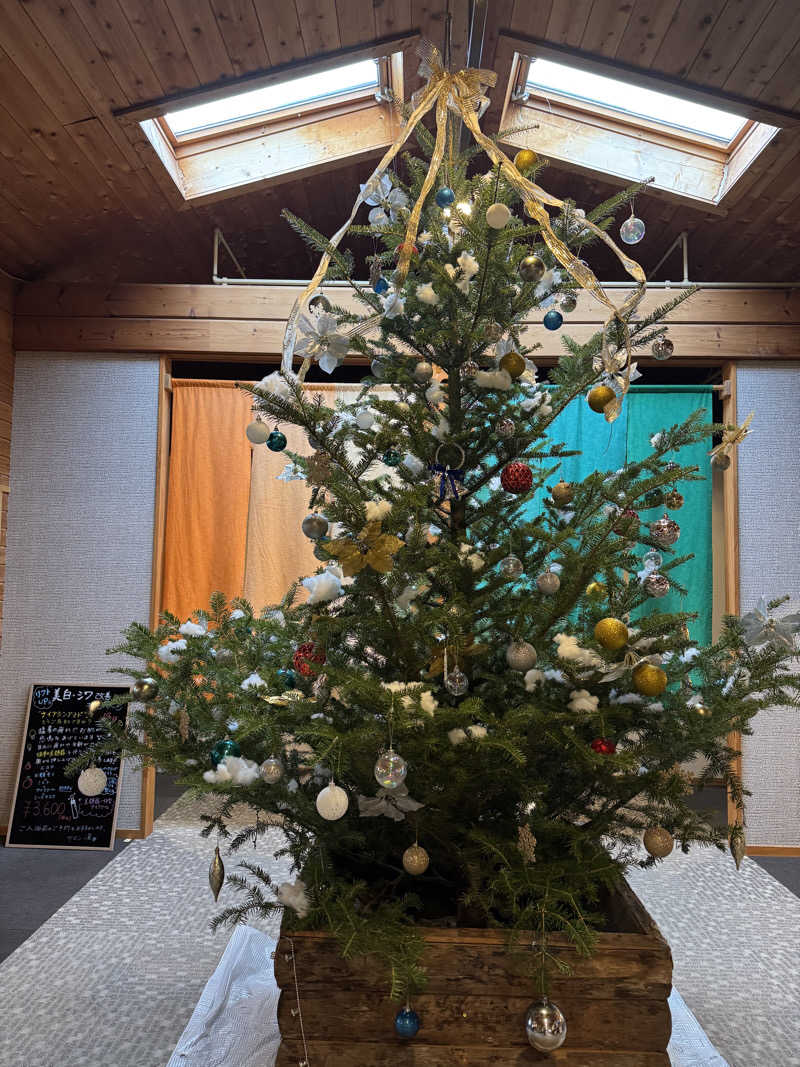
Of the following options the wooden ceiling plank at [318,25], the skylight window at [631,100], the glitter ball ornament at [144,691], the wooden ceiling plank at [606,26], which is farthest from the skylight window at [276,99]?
the glitter ball ornament at [144,691]

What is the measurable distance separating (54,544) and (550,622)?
2694 millimetres

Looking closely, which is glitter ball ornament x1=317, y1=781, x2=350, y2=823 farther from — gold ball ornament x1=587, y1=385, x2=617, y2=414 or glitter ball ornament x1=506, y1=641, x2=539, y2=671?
gold ball ornament x1=587, y1=385, x2=617, y2=414

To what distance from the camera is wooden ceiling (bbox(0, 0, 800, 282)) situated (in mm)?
2281

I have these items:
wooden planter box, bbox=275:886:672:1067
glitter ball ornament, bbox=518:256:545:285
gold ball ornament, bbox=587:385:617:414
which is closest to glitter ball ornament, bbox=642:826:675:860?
wooden planter box, bbox=275:886:672:1067

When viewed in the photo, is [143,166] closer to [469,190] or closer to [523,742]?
[469,190]

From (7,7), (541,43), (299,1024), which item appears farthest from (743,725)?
(7,7)

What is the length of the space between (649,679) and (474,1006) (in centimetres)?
65

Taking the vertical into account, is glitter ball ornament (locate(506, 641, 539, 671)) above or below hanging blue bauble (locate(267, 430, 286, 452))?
below

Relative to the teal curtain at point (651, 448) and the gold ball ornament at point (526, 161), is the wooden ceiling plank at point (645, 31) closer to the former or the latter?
the gold ball ornament at point (526, 161)

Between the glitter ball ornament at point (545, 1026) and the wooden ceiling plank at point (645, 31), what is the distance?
2.55m

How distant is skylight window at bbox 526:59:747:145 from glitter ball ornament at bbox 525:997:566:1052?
9.80 feet

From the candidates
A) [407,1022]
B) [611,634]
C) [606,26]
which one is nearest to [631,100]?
[606,26]

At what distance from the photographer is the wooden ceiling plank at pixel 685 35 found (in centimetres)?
228

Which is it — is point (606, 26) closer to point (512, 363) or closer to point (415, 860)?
point (512, 363)
